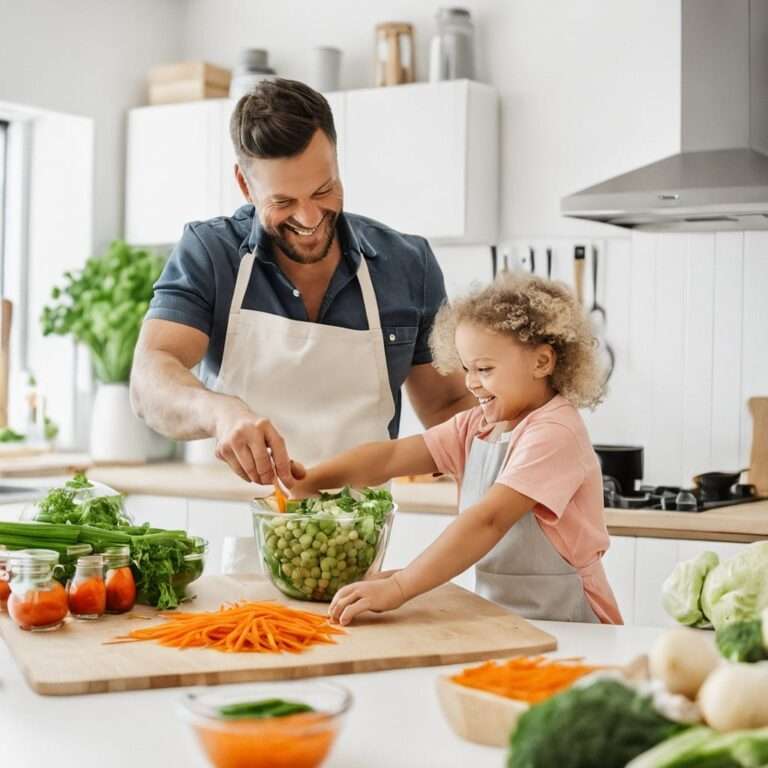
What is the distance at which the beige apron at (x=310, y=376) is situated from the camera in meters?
2.50

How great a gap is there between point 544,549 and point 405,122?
2446 mm

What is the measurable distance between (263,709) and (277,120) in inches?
55.1

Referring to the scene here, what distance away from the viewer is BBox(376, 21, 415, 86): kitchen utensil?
4.27m

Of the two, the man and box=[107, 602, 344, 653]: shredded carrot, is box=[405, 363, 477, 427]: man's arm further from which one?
box=[107, 602, 344, 653]: shredded carrot

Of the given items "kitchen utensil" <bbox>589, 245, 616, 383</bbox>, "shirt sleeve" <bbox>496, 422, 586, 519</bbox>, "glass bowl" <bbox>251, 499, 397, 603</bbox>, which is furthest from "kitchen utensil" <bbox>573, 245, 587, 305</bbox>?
"glass bowl" <bbox>251, 499, 397, 603</bbox>

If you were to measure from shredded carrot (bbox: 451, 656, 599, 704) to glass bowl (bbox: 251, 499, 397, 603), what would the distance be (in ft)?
1.89

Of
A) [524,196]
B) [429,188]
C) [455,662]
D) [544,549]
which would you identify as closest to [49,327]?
[429,188]

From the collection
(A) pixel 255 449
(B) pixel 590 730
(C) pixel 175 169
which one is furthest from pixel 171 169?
(B) pixel 590 730

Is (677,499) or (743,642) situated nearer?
(743,642)

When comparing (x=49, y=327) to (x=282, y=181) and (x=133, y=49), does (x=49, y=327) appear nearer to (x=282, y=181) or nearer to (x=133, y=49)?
(x=133, y=49)

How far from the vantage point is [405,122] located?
4137mm

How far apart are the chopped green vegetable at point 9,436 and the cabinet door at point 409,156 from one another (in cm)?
150

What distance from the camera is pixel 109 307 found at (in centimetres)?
450

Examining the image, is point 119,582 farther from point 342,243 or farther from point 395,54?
point 395,54
